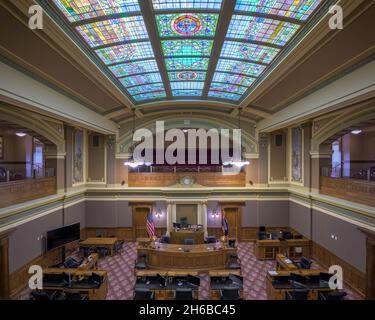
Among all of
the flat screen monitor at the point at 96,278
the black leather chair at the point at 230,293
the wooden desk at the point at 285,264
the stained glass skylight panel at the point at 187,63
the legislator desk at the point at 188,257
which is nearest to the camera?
the black leather chair at the point at 230,293

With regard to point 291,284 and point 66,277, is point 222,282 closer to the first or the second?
point 291,284

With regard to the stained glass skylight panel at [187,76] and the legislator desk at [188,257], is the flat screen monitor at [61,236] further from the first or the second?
the stained glass skylight panel at [187,76]

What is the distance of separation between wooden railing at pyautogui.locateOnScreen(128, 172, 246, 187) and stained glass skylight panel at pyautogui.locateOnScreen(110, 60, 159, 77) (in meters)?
8.15

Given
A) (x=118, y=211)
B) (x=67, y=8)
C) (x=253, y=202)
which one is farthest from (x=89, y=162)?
(x=67, y=8)

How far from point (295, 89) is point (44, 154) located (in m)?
12.2

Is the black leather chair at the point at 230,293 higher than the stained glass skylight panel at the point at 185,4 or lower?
lower

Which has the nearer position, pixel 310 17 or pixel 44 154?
pixel 310 17

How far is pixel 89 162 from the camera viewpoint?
55.7 ft

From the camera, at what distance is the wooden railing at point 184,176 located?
659 inches

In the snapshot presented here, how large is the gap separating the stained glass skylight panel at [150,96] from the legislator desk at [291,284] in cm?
979

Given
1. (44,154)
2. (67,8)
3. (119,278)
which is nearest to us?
(67,8)

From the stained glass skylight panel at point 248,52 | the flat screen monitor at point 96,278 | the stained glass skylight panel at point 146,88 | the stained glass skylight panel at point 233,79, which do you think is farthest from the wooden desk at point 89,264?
the stained glass skylight panel at point 248,52

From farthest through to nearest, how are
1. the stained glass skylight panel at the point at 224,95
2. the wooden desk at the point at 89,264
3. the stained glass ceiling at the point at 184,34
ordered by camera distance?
the stained glass skylight panel at the point at 224,95 < the wooden desk at the point at 89,264 < the stained glass ceiling at the point at 184,34
